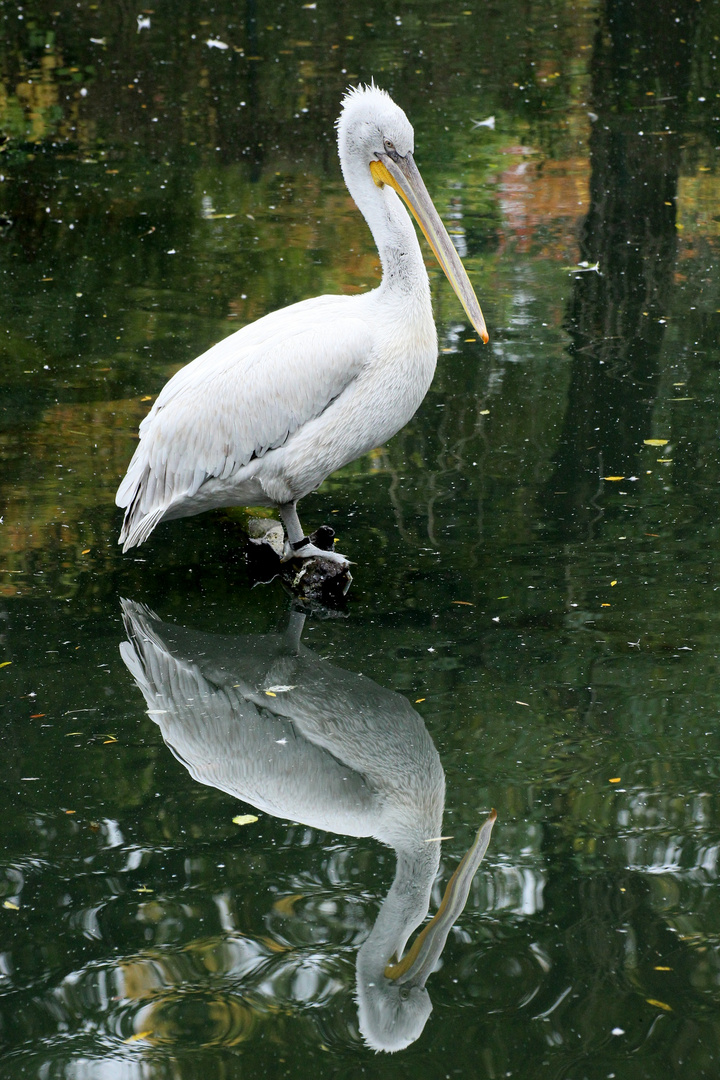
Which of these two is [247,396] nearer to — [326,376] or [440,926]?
[326,376]

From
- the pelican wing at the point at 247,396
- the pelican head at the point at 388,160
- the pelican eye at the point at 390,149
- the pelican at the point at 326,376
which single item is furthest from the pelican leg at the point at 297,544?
the pelican eye at the point at 390,149

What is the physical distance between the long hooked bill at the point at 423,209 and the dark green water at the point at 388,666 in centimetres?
85

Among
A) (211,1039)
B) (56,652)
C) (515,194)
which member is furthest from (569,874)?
(515,194)

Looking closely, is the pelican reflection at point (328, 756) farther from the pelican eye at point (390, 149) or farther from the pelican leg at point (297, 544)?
the pelican eye at point (390, 149)

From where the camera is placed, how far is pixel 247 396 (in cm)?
422

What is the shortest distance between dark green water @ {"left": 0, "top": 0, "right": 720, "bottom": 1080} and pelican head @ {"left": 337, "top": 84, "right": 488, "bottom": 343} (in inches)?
37.1

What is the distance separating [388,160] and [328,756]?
1.96 meters

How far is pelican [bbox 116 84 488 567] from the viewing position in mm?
4168

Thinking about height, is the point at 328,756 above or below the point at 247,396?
below

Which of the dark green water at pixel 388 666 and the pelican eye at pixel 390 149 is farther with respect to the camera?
the pelican eye at pixel 390 149

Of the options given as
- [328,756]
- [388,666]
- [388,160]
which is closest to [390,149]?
[388,160]

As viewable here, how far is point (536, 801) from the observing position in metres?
3.21

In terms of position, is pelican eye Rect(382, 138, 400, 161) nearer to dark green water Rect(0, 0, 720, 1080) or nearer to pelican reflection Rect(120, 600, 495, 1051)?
dark green water Rect(0, 0, 720, 1080)

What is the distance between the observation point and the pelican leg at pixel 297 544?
4340mm
